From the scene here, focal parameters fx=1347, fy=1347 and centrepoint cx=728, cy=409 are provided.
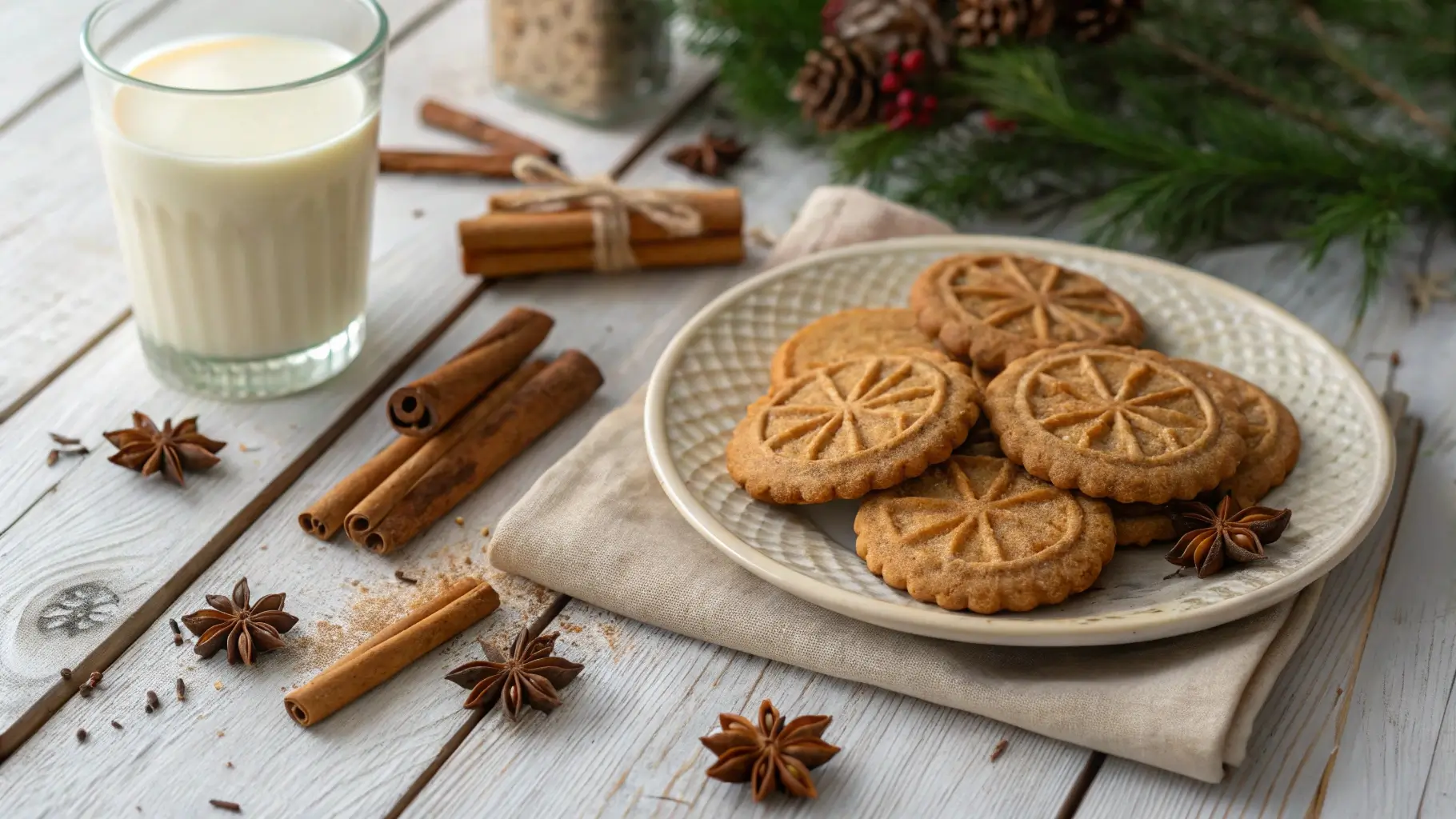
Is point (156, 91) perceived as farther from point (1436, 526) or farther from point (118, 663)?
point (1436, 526)

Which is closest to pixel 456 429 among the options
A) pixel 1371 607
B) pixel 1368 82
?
pixel 1371 607

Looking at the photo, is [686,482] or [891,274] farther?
[891,274]

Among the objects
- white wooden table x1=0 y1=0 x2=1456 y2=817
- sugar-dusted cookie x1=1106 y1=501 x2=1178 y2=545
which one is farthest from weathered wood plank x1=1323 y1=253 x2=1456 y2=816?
sugar-dusted cookie x1=1106 y1=501 x2=1178 y2=545

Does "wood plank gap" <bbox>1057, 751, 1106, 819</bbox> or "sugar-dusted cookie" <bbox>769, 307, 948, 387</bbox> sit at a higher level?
"sugar-dusted cookie" <bbox>769, 307, 948, 387</bbox>

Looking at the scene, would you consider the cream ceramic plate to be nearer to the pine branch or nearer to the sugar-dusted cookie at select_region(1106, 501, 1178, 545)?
the sugar-dusted cookie at select_region(1106, 501, 1178, 545)

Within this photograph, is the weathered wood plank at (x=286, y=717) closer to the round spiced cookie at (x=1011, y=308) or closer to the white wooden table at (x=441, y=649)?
the white wooden table at (x=441, y=649)

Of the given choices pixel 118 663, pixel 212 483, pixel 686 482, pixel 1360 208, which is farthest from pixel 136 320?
pixel 1360 208

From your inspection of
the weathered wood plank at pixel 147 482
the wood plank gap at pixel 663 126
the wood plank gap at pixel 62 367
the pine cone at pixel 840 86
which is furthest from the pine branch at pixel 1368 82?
the wood plank gap at pixel 62 367
